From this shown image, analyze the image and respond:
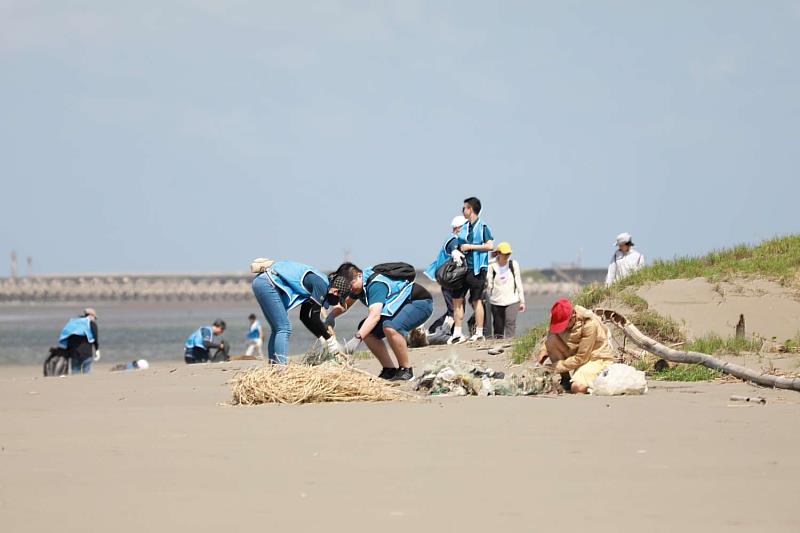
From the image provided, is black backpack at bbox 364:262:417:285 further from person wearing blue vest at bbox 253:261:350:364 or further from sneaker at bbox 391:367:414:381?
sneaker at bbox 391:367:414:381

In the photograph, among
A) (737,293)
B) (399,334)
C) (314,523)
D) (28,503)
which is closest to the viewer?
(314,523)

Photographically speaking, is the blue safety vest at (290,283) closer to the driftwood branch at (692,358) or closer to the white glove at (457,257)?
the driftwood branch at (692,358)

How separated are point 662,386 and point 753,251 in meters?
4.71

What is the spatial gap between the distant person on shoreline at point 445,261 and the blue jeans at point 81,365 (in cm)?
574

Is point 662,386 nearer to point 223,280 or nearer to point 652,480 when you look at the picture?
point 652,480

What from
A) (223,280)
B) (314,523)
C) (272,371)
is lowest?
(314,523)

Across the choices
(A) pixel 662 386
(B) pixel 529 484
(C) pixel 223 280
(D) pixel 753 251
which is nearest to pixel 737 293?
(D) pixel 753 251

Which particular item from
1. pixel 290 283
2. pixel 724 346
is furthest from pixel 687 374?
pixel 290 283

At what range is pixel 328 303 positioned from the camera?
10.4 meters

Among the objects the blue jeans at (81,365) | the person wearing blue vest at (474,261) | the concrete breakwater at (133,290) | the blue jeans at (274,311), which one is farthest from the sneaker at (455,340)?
the concrete breakwater at (133,290)

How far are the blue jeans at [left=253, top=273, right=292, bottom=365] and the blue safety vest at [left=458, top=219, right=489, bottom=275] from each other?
423cm

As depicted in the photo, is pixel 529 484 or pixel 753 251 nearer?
pixel 529 484

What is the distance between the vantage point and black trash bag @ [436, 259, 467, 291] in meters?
14.2

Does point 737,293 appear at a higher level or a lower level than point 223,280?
lower
